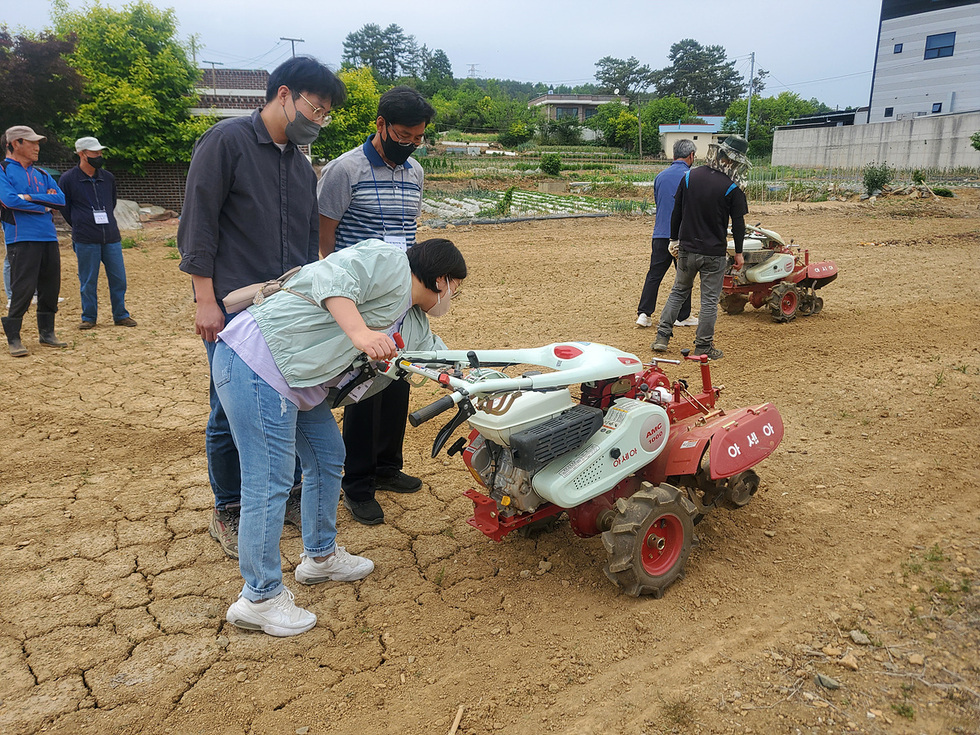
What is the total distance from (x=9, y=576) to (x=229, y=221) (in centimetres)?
199

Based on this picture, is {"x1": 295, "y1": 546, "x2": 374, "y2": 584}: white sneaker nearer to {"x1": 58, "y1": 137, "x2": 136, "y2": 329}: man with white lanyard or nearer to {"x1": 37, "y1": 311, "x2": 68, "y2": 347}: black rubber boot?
{"x1": 37, "y1": 311, "x2": 68, "y2": 347}: black rubber boot

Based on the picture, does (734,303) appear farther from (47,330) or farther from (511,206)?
(511,206)

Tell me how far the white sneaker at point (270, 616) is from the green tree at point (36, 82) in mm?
18400

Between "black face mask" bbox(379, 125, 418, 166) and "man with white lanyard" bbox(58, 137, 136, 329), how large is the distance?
5313 millimetres

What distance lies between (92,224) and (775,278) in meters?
7.49

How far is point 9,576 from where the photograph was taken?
3133 millimetres

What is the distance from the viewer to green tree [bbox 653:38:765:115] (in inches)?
3553

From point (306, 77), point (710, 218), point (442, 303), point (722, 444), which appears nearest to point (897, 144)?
point (710, 218)

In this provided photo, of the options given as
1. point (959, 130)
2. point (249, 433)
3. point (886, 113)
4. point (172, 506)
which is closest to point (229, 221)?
point (249, 433)

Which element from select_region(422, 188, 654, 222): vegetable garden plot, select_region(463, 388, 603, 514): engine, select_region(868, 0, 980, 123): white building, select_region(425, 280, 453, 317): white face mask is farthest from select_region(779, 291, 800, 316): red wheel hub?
select_region(868, 0, 980, 123): white building

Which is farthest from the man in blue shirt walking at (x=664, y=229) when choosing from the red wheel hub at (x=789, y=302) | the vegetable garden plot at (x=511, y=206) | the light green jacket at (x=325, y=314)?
the vegetable garden plot at (x=511, y=206)

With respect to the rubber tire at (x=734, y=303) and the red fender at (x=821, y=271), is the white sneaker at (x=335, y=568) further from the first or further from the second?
the red fender at (x=821, y=271)

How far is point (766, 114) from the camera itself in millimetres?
72188

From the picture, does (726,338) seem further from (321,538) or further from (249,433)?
(249,433)
